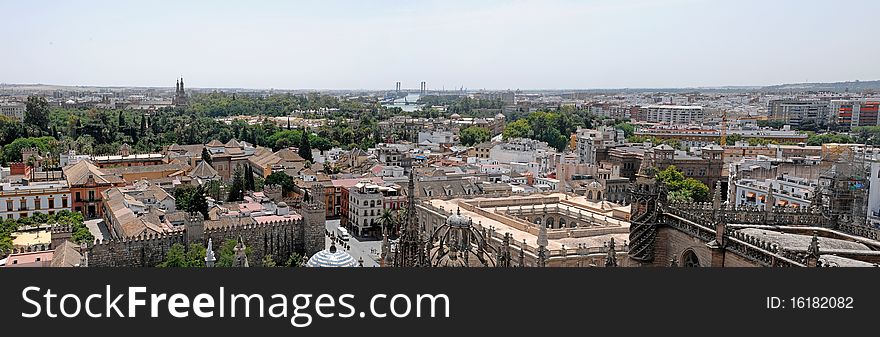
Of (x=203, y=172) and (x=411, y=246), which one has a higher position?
(x=411, y=246)

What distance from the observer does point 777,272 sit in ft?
27.6

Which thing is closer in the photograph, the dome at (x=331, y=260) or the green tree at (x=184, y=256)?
the dome at (x=331, y=260)

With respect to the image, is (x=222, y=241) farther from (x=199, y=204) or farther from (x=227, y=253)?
(x=199, y=204)

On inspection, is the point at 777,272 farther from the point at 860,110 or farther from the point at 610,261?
the point at 860,110

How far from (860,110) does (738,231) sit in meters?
81.2

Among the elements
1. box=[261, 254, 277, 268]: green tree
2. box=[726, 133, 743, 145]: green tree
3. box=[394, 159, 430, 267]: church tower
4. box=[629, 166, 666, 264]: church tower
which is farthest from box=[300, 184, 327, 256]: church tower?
box=[726, 133, 743, 145]: green tree

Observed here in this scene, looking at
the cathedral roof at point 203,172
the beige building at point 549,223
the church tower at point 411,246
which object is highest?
the church tower at point 411,246

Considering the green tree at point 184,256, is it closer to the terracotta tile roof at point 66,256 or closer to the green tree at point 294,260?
the terracotta tile roof at point 66,256

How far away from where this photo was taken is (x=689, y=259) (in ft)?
46.5

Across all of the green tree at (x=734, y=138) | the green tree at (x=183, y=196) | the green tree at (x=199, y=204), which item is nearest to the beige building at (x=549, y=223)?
the green tree at (x=199, y=204)

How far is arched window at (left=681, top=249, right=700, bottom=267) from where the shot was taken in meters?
14.0

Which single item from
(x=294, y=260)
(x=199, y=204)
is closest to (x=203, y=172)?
(x=199, y=204)

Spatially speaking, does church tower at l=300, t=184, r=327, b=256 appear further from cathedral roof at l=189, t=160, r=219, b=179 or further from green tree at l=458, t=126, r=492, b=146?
green tree at l=458, t=126, r=492, b=146

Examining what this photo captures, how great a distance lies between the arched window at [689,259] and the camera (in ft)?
45.8
